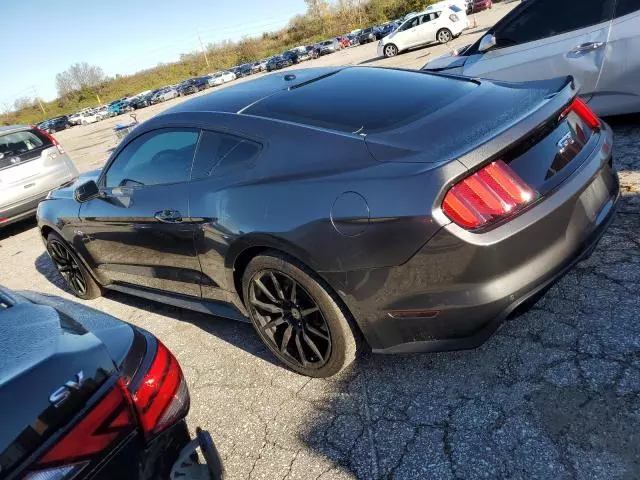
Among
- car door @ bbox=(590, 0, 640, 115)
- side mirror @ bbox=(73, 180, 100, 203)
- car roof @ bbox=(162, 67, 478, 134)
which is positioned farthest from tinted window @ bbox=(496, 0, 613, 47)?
side mirror @ bbox=(73, 180, 100, 203)

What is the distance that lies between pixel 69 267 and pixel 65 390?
3624 mm

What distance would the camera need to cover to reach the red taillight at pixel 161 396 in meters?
1.57

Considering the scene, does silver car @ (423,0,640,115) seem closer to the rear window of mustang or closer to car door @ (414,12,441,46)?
the rear window of mustang

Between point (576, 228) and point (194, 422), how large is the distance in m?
2.11

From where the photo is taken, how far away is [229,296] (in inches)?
118

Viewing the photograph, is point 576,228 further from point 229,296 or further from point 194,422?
point 194,422

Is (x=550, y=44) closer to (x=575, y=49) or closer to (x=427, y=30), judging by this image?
(x=575, y=49)

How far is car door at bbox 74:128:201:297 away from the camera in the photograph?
3.03m

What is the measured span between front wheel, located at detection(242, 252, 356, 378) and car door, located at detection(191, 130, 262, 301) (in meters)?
0.21

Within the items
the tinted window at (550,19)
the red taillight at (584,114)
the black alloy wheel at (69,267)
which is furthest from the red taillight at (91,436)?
the tinted window at (550,19)

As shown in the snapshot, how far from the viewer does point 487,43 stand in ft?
16.6

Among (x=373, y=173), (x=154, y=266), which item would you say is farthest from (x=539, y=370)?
(x=154, y=266)

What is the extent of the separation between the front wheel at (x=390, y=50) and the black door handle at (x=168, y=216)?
2678cm

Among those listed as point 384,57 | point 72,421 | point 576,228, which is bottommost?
point 384,57
